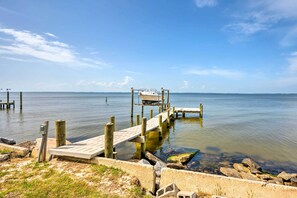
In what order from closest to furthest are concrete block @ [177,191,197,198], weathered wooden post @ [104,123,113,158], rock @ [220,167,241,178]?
concrete block @ [177,191,197,198], weathered wooden post @ [104,123,113,158], rock @ [220,167,241,178]

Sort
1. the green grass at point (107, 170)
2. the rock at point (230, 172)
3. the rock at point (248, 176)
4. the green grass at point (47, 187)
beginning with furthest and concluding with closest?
the rock at point (230, 172), the rock at point (248, 176), the green grass at point (107, 170), the green grass at point (47, 187)

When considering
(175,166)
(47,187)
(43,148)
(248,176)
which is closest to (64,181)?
(47,187)

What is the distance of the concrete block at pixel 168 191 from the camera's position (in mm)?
5305

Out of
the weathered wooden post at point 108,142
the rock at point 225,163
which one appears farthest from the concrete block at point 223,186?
the rock at point 225,163

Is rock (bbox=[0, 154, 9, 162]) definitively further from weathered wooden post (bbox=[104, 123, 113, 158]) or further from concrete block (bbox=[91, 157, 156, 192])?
concrete block (bbox=[91, 157, 156, 192])

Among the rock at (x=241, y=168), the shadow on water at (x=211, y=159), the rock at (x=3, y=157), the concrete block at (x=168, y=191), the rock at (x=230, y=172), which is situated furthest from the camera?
the shadow on water at (x=211, y=159)

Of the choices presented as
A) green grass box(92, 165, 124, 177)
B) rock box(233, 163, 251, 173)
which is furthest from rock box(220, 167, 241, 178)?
green grass box(92, 165, 124, 177)

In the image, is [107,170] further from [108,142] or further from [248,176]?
[248,176]

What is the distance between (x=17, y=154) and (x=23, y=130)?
501 inches

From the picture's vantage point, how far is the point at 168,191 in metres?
5.39

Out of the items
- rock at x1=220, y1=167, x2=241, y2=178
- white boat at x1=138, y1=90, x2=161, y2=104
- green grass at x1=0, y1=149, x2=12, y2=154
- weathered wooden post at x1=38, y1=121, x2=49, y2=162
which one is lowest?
rock at x1=220, y1=167, x2=241, y2=178

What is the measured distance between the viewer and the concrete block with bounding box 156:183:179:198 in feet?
17.4

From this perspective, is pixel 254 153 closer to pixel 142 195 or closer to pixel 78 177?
pixel 142 195

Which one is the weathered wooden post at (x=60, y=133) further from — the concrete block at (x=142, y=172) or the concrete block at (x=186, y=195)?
the concrete block at (x=186, y=195)
